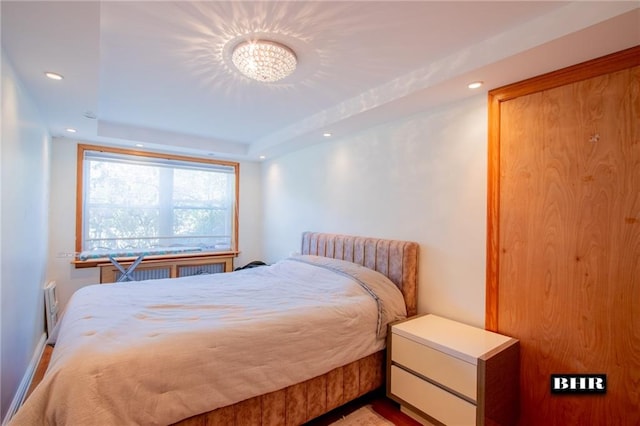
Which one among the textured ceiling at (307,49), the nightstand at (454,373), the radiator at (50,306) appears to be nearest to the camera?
the textured ceiling at (307,49)

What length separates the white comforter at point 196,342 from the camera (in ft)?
4.16

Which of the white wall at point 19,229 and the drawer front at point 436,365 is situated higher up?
the white wall at point 19,229

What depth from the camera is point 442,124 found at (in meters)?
2.41

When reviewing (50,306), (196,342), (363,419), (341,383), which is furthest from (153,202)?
(363,419)

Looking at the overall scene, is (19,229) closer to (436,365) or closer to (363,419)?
(363,419)

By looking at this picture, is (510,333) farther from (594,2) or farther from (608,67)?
(594,2)

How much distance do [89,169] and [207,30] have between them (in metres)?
3.17

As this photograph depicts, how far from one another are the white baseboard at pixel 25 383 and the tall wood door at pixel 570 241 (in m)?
3.13

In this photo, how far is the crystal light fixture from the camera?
1.80 m

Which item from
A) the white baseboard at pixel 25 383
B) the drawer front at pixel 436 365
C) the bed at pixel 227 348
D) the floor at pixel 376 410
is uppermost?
the bed at pixel 227 348

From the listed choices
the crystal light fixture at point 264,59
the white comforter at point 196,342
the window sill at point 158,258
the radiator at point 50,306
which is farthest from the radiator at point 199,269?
the crystal light fixture at point 264,59

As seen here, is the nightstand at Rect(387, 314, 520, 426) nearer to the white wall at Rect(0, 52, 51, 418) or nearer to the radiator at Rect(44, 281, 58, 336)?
the white wall at Rect(0, 52, 51, 418)

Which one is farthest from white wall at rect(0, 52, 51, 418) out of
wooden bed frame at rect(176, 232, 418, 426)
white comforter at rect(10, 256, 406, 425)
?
wooden bed frame at rect(176, 232, 418, 426)

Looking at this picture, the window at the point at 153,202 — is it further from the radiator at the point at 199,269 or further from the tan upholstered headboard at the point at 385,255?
the tan upholstered headboard at the point at 385,255
